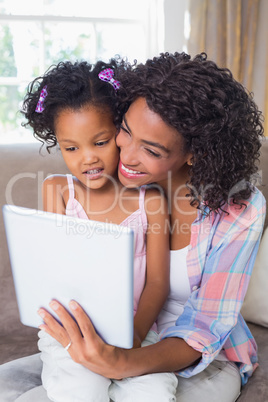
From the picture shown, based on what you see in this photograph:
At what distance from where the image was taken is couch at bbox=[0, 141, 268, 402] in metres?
1.56

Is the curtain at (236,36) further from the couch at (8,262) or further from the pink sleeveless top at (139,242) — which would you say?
the pink sleeveless top at (139,242)

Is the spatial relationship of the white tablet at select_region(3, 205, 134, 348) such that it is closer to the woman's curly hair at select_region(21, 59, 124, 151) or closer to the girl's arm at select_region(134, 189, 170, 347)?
the girl's arm at select_region(134, 189, 170, 347)

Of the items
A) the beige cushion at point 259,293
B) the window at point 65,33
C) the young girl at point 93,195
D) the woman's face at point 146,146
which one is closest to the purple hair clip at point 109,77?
the young girl at point 93,195

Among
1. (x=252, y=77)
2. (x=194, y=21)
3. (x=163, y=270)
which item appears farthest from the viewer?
(x=252, y=77)

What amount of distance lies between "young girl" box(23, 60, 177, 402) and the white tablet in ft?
0.67

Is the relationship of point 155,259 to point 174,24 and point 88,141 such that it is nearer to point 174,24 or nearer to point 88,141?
point 88,141

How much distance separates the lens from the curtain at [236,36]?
306 centimetres

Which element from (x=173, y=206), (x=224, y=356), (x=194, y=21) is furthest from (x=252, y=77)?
(x=224, y=356)

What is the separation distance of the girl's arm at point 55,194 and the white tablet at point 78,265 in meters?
0.43

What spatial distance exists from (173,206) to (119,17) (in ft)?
7.18

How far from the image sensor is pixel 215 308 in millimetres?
1241

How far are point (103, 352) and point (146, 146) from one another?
476mm

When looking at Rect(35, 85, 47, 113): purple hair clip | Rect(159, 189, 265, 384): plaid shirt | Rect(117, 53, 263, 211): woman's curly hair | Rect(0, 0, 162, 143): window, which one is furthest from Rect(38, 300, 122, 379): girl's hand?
Rect(0, 0, 162, 143): window

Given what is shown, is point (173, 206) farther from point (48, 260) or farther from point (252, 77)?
point (252, 77)
